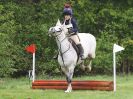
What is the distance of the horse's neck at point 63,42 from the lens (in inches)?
592

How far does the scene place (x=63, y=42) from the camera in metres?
15.1

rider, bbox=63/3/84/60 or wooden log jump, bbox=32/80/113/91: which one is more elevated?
rider, bbox=63/3/84/60

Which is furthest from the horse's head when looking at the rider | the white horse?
the rider

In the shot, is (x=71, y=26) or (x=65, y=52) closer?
(x=71, y=26)

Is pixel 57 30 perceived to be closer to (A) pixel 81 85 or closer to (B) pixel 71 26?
(B) pixel 71 26

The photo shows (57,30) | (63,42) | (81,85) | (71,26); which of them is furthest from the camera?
(81,85)

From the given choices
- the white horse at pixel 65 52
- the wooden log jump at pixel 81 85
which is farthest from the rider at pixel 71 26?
the wooden log jump at pixel 81 85

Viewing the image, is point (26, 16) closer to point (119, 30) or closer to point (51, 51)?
point (51, 51)

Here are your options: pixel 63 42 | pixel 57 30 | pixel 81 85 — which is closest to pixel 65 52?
pixel 63 42

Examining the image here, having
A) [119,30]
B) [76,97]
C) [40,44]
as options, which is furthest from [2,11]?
[76,97]

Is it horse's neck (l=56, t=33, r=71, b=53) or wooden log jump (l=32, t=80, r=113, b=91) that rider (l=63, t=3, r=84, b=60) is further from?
wooden log jump (l=32, t=80, r=113, b=91)

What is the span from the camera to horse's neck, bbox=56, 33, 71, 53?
15031 millimetres

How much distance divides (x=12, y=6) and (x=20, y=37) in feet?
5.08

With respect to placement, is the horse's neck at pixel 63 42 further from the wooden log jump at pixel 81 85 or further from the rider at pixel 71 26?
the wooden log jump at pixel 81 85
